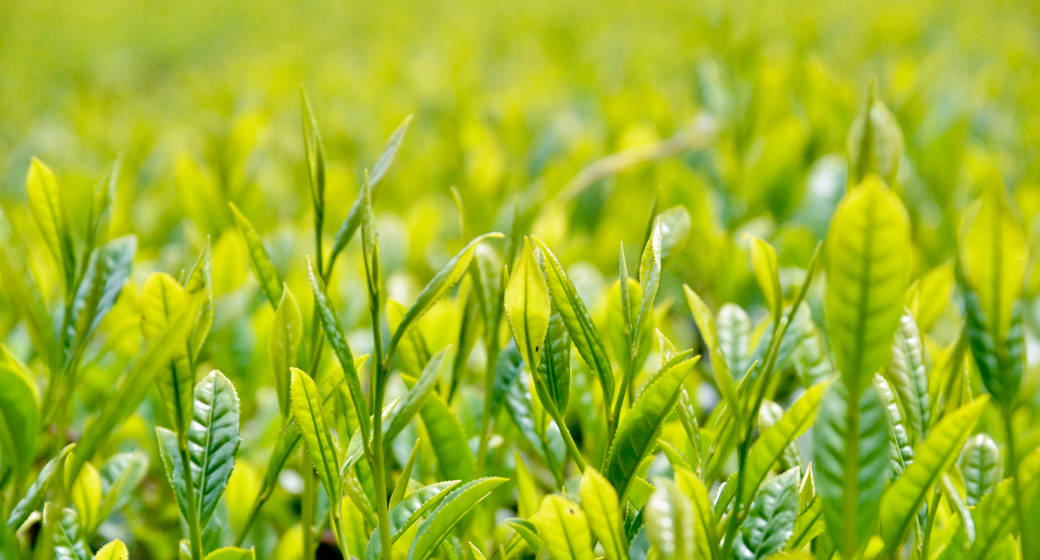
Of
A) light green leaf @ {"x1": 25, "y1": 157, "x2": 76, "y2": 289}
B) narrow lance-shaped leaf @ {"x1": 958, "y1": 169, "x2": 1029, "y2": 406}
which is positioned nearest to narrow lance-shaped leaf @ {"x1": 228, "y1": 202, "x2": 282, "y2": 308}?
light green leaf @ {"x1": 25, "y1": 157, "x2": 76, "y2": 289}

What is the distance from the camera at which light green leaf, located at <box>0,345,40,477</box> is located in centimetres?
66

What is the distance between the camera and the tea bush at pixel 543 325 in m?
0.67

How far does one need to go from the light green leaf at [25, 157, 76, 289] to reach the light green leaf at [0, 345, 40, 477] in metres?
0.31

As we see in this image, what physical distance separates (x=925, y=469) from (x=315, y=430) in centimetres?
52

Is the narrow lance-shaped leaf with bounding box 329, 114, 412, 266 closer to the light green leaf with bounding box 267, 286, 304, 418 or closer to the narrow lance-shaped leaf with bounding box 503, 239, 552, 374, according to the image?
the light green leaf with bounding box 267, 286, 304, 418

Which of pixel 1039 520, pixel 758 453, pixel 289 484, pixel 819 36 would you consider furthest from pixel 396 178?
pixel 819 36

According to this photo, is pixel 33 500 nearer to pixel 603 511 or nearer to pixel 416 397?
pixel 416 397

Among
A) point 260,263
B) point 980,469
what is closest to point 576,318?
point 260,263

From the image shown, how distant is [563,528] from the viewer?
2.31 feet

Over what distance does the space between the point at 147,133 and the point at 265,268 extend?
1908 millimetres

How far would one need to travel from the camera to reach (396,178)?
2332mm

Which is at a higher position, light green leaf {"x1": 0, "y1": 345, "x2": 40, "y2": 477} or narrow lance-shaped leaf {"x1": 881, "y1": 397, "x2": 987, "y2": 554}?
light green leaf {"x1": 0, "y1": 345, "x2": 40, "y2": 477}

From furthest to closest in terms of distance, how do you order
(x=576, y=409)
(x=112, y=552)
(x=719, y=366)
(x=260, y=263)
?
(x=576, y=409)
(x=260, y=263)
(x=112, y=552)
(x=719, y=366)

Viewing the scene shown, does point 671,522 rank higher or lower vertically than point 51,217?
lower
